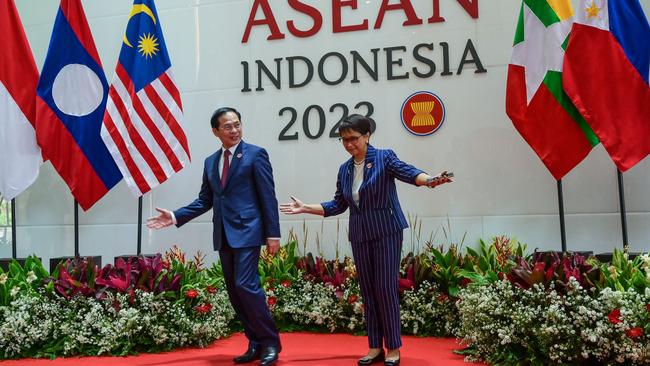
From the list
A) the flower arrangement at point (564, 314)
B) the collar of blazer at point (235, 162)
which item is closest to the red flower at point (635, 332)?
the flower arrangement at point (564, 314)

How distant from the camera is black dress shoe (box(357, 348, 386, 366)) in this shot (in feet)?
13.9

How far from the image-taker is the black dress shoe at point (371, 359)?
4.24m

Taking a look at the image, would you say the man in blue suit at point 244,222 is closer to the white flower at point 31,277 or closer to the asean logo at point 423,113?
the white flower at point 31,277

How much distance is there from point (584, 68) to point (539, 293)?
219 cm

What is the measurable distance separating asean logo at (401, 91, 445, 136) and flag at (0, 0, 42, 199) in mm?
3671

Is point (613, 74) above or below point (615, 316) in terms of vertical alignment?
above

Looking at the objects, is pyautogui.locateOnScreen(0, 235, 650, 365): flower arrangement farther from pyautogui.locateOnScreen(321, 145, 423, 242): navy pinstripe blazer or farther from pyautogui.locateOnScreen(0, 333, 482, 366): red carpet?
pyautogui.locateOnScreen(321, 145, 423, 242): navy pinstripe blazer

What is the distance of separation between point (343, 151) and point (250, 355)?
269 centimetres

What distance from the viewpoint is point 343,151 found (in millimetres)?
6598

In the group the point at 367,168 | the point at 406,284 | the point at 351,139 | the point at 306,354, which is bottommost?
the point at 306,354

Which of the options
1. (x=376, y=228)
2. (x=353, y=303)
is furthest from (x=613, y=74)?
(x=353, y=303)

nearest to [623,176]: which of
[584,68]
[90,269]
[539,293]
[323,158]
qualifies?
[584,68]

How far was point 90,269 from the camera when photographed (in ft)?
17.3

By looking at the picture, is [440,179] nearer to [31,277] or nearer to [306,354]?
[306,354]
